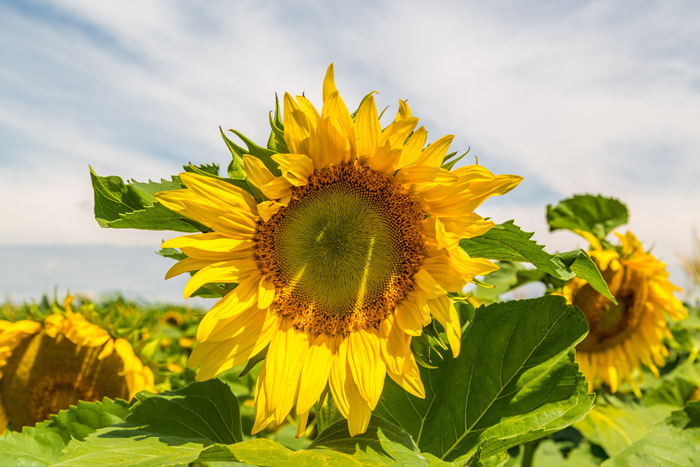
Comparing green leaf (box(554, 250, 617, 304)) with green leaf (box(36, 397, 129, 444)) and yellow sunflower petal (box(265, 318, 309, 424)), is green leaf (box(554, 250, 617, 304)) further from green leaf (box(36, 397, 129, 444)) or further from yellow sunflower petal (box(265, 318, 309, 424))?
green leaf (box(36, 397, 129, 444))

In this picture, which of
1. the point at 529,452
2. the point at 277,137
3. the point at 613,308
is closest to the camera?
the point at 277,137

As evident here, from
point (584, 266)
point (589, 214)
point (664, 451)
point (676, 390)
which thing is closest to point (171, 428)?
point (584, 266)

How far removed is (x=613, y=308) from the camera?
3.73 m

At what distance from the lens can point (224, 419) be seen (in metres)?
1.80

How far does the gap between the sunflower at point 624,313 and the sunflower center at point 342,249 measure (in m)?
2.07

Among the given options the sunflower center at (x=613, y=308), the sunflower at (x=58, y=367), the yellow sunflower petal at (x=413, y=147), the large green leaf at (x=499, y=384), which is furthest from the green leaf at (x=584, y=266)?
the sunflower center at (x=613, y=308)

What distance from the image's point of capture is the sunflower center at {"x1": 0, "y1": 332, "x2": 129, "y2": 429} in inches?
109

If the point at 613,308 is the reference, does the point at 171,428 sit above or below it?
below

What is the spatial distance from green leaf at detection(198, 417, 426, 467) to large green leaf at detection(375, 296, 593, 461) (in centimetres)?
24

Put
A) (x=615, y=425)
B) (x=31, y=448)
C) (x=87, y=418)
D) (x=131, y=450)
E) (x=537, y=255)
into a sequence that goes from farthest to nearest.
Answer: (x=615, y=425) < (x=87, y=418) < (x=31, y=448) < (x=537, y=255) < (x=131, y=450)

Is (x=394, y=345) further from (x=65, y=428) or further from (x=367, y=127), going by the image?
(x=65, y=428)

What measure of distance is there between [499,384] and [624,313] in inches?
97.8

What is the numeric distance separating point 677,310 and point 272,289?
3.12 m

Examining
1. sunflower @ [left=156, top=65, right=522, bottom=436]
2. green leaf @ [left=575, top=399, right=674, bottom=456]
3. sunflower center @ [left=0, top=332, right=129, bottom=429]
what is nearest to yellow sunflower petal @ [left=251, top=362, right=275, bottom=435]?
sunflower @ [left=156, top=65, right=522, bottom=436]
